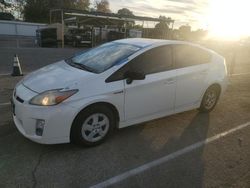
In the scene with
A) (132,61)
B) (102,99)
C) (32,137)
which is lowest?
(32,137)

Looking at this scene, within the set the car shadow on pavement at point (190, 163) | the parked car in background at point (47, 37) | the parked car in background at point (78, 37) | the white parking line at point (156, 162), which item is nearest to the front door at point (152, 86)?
the car shadow on pavement at point (190, 163)

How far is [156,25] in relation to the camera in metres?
39.4

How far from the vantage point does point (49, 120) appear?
383cm

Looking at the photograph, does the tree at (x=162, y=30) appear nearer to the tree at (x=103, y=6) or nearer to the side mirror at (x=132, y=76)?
the side mirror at (x=132, y=76)

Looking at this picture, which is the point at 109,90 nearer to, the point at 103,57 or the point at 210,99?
the point at 103,57

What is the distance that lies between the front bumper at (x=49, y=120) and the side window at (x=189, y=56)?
236 cm

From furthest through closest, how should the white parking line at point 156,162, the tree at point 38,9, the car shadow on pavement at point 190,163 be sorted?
the tree at point 38,9 → the car shadow on pavement at point 190,163 → the white parking line at point 156,162

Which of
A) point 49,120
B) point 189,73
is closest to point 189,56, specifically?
point 189,73

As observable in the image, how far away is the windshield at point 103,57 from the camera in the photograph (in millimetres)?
4668

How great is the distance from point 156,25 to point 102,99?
3675 centimetres

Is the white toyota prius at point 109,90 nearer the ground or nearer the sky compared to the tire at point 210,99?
nearer the sky

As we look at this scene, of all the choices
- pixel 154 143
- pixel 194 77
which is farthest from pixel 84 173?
pixel 194 77

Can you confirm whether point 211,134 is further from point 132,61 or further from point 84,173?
point 84,173

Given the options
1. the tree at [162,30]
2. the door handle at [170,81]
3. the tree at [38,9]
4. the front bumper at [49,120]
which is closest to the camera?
the front bumper at [49,120]
